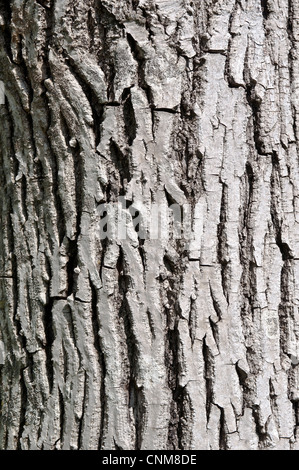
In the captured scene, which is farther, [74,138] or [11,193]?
[11,193]

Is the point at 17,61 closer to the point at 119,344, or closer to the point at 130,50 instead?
the point at 130,50

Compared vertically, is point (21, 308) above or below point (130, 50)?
below

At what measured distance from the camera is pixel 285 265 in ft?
6.15

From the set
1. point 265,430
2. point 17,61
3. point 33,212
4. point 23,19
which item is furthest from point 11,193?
point 265,430

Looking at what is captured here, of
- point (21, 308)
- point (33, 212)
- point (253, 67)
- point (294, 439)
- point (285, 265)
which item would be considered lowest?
point (294, 439)

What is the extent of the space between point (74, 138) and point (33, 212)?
29 cm

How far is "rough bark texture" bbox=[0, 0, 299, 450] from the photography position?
1.78 m

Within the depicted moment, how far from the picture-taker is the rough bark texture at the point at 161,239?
5.83 ft

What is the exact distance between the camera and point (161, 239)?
1.78m

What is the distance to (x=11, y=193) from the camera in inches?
77.0

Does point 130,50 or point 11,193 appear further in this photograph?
point 11,193

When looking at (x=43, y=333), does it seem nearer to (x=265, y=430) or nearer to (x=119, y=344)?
(x=119, y=344)

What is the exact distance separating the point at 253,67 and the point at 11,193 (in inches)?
35.9

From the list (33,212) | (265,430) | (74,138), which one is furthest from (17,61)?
(265,430)
